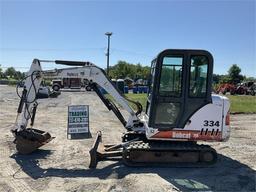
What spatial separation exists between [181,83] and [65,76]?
3.22 meters

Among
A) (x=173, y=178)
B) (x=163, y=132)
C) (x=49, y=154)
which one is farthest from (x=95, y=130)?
(x=173, y=178)

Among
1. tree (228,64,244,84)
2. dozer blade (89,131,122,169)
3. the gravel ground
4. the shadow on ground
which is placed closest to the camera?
the gravel ground

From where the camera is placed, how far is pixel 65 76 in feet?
32.4

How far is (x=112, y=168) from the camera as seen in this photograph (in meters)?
8.51

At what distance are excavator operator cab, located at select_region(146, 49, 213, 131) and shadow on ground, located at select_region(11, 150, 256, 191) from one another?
123 centimetres

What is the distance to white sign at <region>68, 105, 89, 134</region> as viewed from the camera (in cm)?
1289

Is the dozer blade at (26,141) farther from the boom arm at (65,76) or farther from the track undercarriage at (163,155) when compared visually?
the track undercarriage at (163,155)

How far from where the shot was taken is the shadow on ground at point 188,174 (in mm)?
7418

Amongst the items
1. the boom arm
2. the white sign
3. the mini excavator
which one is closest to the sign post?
the white sign

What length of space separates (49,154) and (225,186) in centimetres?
485

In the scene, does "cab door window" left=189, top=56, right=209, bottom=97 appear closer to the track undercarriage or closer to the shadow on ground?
the track undercarriage

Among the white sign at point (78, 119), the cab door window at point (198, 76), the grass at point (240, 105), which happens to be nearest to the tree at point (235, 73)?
the grass at point (240, 105)

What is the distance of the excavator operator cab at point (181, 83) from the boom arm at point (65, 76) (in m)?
1.20

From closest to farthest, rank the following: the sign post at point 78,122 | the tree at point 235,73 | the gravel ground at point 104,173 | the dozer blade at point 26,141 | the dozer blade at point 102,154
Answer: the gravel ground at point 104,173 → the dozer blade at point 102,154 → the dozer blade at point 26,141 → the sign post at point 78,122 → the tree at point 235,73
